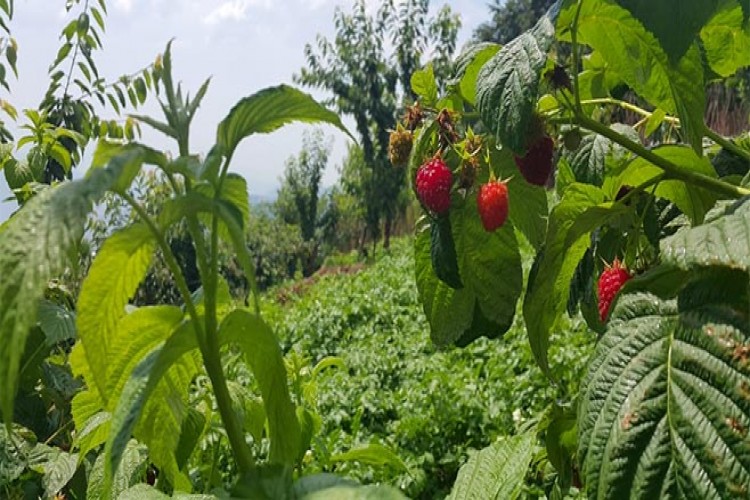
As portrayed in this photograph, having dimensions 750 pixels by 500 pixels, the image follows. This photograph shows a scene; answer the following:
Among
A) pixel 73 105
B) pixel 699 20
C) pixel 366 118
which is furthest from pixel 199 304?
pixel 366 118

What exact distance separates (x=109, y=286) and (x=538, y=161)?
0.50m

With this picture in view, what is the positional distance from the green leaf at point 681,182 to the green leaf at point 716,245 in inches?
7.3

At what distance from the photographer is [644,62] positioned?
751 mm

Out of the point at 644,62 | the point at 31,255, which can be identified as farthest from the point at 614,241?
the point at 31,255

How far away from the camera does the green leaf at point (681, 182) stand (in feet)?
2.55

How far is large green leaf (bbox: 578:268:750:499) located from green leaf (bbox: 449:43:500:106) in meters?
0.34

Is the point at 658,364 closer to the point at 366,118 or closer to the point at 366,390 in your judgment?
the point at 366,390

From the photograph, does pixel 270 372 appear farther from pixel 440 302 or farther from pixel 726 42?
pixel 726 42

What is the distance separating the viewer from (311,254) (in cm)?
1608

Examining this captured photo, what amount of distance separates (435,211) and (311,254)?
1527 centimetres

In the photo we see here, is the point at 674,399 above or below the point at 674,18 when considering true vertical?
below

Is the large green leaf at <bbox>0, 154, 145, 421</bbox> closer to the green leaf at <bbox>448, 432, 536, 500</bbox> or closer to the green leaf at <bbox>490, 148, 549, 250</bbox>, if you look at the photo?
the green leaf at <bbox>448, 432, 536, 500</bbox>

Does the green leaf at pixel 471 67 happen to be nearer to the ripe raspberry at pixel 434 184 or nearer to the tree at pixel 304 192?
the ripe raspberry at pixel 434 184

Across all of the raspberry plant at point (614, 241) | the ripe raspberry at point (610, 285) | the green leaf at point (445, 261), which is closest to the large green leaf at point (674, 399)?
the raspberry plant at point (614, 241)
